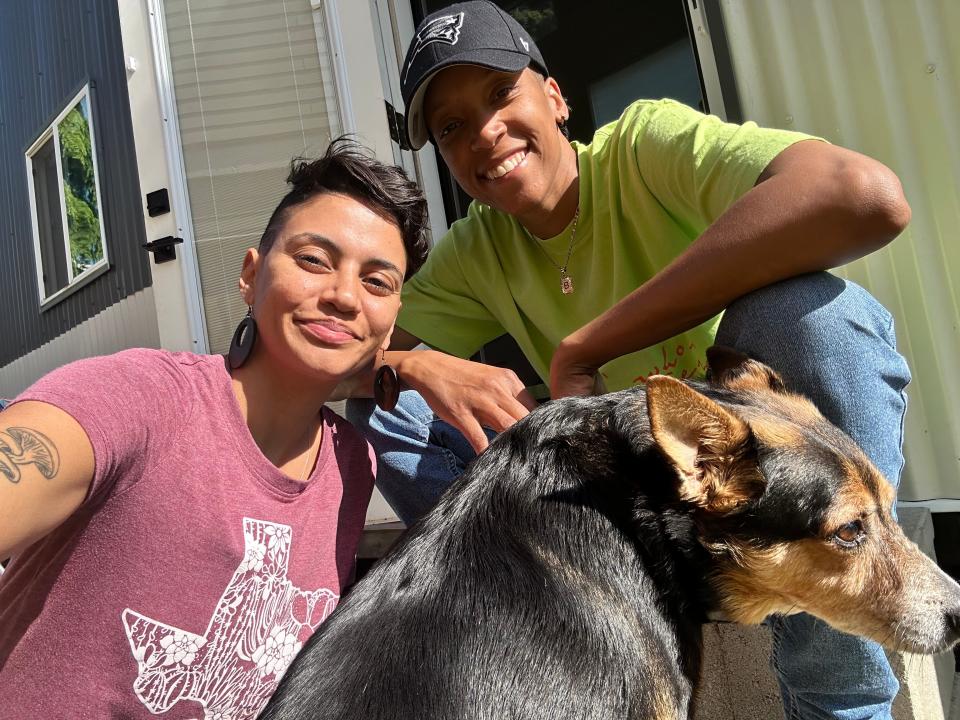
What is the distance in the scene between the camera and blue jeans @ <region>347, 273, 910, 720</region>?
162 cm

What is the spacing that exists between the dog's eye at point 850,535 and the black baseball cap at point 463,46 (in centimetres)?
161

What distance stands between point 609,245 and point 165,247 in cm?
270

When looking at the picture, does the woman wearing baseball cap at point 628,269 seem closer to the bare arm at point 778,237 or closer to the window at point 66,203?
the bare arm at point 778,237

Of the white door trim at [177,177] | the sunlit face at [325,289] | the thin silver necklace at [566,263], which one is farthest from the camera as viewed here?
the white door trim at [177,177]

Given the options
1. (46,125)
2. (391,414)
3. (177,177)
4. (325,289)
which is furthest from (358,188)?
(46,125)

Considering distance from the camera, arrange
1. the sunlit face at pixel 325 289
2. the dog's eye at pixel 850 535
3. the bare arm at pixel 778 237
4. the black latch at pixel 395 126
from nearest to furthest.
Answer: the dog's eye at pixel 850 535 < the bare arm at pixel 778 237 < the sunlit face at pixel 325 289 < the black latch at pixel 395 126

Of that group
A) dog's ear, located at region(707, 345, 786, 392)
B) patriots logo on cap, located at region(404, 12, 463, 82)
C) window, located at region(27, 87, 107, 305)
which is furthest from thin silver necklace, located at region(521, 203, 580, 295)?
window, located at region(27, 87, 107, 305)

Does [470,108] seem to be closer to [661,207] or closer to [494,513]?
[661,207]

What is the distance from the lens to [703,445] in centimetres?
132

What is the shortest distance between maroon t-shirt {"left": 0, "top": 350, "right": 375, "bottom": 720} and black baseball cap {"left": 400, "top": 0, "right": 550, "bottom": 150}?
1.15m

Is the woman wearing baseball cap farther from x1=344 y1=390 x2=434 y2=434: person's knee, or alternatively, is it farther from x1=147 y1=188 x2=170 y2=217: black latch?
x1=147 y1=188 x2=170 y2=217: black latch

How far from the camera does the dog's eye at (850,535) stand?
55.0 inches

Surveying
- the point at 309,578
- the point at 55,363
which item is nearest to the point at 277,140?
the point at 309,578

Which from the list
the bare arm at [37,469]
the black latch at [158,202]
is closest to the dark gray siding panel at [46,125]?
the black latch at [158,202]
